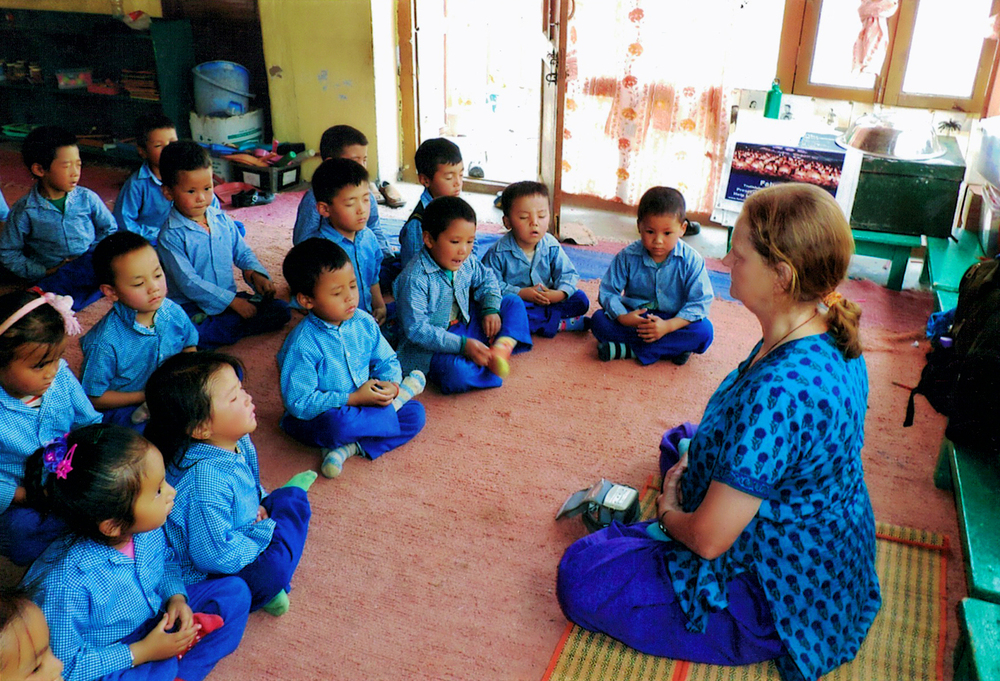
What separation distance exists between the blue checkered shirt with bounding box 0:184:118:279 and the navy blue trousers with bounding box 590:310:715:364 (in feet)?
8.50

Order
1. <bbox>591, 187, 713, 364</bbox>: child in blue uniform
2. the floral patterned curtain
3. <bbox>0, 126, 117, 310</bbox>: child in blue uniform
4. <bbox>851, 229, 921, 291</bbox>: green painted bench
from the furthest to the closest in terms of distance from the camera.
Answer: the floral patterned curtain
<bbox>851, 229, 921, 291</bbox>: green painted bench
<bbox>0, 126, 117, 310</bbox>: child in blue uniform
<bbox>591, 187, 713, 364</bbox>: child in blue uniform

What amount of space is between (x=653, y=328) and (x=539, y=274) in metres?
0.62

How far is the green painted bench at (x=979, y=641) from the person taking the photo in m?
1.63

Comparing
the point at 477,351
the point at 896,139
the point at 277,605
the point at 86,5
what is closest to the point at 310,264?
the point at 477,351

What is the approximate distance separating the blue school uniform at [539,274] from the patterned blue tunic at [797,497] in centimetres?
169

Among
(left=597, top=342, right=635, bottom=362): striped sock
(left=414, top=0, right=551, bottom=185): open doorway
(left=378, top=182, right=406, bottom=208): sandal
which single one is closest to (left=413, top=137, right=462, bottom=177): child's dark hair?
(left=597, top=342, right=635, bottom=362): striped sock

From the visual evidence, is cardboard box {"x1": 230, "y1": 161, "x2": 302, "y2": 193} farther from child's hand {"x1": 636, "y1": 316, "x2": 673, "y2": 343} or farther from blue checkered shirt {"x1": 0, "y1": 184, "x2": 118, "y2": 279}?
child's hand {"x1": 636, "y1": 316, "x2": 673, "y2": 343}

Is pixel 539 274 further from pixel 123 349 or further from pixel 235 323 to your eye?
pixel 123 349

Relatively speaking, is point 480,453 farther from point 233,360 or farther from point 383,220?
point 383,220

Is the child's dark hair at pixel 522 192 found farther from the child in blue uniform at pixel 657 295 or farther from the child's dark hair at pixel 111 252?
the child's dark hair at pixel 111 252

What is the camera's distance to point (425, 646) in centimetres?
199

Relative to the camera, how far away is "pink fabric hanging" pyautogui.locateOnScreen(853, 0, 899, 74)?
4051 millimetres

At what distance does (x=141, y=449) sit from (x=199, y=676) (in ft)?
1.92

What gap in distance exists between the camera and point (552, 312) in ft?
11.7
